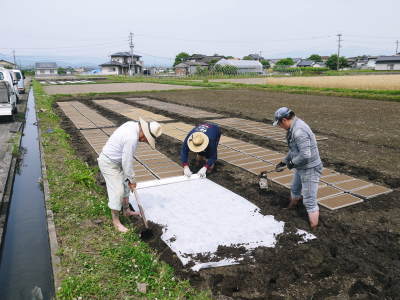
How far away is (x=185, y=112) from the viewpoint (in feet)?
44.9

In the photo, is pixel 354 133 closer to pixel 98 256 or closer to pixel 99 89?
pixel 98 256

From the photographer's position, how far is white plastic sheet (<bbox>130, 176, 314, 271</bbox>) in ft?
11.5

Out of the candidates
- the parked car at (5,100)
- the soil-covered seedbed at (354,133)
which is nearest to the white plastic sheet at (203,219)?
the soil-covered seedbed at (354,133)

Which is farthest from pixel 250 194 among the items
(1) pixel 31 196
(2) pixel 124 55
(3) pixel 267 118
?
(2) pixel 124 55

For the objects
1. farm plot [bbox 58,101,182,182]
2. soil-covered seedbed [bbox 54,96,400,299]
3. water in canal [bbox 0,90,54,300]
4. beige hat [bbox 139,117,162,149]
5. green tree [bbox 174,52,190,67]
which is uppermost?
green tree [bbox 174,52,190,67]

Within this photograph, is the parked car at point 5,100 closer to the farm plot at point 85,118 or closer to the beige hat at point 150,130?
the farm plot at point 85,118

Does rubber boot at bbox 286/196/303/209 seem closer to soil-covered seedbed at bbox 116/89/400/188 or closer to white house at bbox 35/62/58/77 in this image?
soil-covered seedbed at bbox 116/89/400/188

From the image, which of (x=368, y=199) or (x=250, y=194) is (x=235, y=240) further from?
(x=368, y=199)

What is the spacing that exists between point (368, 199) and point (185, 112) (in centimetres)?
970

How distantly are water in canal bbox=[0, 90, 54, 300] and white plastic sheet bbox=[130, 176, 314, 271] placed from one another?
128cm

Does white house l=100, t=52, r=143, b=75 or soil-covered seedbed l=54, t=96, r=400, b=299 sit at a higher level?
white house l=100, t=52, r=143, b=75

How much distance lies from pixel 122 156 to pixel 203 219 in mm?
1305

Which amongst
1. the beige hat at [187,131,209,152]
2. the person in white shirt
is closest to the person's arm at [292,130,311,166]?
the person in white shirt

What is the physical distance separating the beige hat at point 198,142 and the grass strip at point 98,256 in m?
1.58
